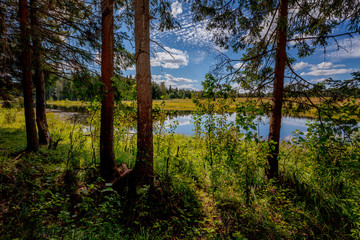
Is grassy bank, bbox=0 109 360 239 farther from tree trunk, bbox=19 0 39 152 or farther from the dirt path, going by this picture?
tree trunk, bbox=19 0 39 152

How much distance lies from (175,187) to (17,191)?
10.4ft

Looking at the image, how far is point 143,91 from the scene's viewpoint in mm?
2857

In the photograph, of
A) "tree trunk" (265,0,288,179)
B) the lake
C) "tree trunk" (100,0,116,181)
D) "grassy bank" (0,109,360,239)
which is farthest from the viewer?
the lake

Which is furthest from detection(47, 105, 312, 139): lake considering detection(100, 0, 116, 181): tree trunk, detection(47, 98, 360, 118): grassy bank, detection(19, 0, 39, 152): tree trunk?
detection(19, 0, 39, 152): tree trunk

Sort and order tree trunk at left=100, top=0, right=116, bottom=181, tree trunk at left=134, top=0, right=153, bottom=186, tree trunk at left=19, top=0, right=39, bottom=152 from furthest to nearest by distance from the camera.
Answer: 1. tree trunk at left=19, top=0, right=39, bottom=152
2. tree trunk at left=100, top=0, right=116, bottom=181
3. tree trunk at left=134, top=0, right=153, bottom=186

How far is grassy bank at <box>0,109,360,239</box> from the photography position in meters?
2.20

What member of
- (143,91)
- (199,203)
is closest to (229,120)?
(199,203)

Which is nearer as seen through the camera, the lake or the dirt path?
the dirt path

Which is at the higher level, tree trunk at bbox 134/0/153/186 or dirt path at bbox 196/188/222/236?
tree trunk at bbox 134/0/153/186

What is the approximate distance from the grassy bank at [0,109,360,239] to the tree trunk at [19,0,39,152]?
0.89 metres

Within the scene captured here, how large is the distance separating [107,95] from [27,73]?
10.4 ft

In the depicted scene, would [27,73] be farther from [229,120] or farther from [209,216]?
[229,120]

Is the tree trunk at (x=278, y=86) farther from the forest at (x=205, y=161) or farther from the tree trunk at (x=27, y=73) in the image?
the tree trunk at (x=27, y=73)

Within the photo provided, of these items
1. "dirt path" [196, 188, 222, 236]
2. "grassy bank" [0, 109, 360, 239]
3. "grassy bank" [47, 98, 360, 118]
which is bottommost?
"dirt path" [196, 188, 222, 236]
